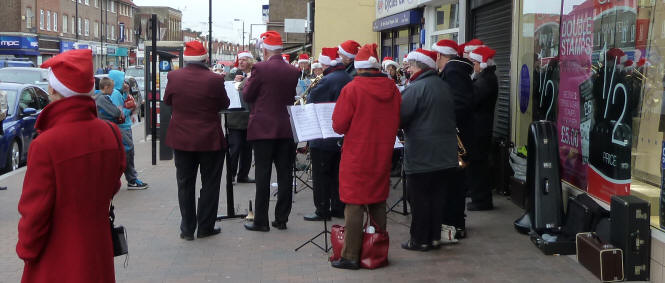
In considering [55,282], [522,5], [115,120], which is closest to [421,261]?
[55,282]

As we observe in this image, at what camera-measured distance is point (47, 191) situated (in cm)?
350

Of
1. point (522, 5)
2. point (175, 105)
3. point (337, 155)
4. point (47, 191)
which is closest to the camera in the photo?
point (47, 191)

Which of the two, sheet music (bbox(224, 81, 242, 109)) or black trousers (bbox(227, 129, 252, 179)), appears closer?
sheet music (bbox(224, 81, 242, 109))

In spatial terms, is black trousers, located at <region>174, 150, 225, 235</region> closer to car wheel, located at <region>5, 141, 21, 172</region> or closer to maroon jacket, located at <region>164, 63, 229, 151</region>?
maroon jacket, located at <region>164, 63, 229, 151</region>

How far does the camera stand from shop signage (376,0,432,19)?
17841mm

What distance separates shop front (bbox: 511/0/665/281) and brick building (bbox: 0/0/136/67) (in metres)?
49.2

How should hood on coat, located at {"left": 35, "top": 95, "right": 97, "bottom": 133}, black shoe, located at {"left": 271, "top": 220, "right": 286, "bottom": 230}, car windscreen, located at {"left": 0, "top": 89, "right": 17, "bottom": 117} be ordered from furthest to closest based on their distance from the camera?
1. car windscreen, located at {"left": 0, "top": 89, "right": 17, "bottom": 117}
2. black shoe, located at {"left": 271, "top": 220, "right": 286, "bottom": 230}
3. hood on coat, located at {"left": 35, "top": 95, "right": 97, "bottom": 133}

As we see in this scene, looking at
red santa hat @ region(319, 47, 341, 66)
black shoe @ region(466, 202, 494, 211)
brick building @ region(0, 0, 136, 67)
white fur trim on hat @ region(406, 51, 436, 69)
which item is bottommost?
black shoe @ region(466, 202, 494, 211)

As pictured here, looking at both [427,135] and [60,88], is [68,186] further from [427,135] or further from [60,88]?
[427,135]

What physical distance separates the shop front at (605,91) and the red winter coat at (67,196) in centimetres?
417

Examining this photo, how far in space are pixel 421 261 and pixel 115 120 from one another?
5.06 metres

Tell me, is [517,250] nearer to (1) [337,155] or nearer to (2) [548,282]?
(2) [548,282]

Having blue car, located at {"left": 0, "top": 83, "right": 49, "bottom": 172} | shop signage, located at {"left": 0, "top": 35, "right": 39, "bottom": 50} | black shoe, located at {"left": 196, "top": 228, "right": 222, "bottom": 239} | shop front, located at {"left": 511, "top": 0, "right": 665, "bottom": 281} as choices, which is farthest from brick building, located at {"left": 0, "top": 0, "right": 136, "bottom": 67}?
shop front, located at {"left": 511, "top": 0, "right": 665, "bottom": 281}

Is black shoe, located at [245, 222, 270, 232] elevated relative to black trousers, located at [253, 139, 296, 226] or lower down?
lower down
